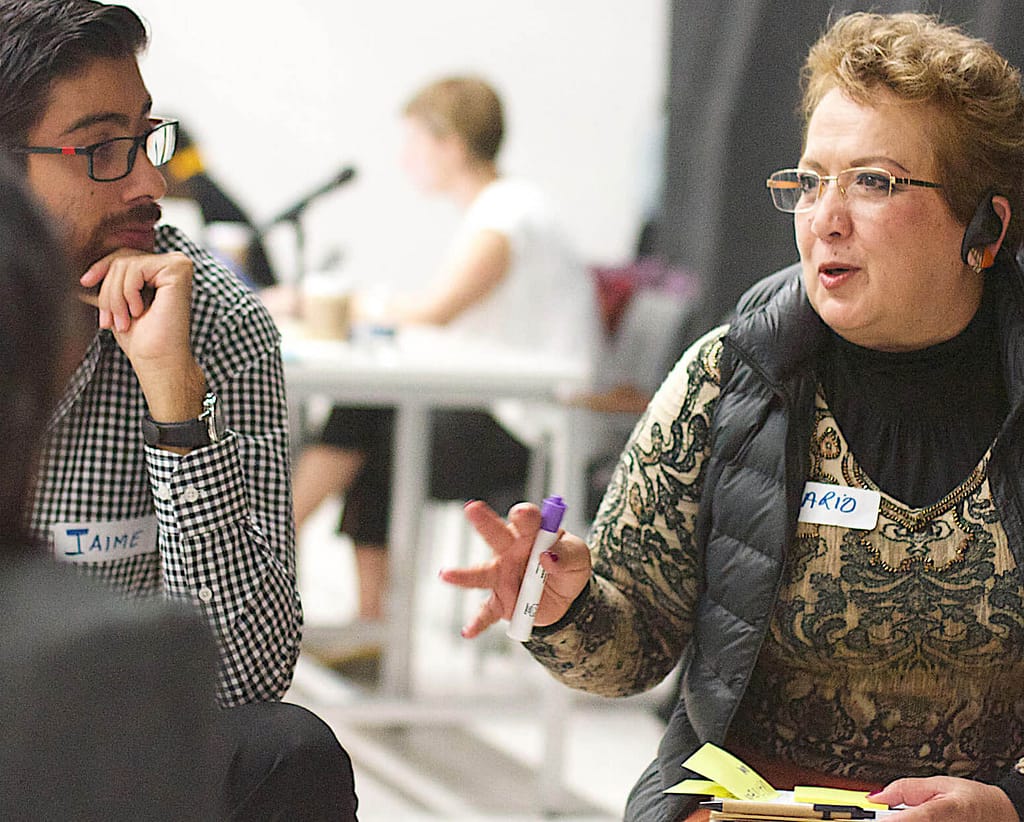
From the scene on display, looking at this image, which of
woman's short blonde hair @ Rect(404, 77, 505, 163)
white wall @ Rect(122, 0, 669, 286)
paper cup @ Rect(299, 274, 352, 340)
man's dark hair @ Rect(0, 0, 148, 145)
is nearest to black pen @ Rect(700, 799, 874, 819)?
man's dark hair @ Rect(0, 0, 148, 145)

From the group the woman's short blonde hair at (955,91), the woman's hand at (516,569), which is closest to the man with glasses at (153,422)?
the woman's hand at (516,569)

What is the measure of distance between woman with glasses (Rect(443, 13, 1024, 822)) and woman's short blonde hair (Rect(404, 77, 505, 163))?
7.69ft

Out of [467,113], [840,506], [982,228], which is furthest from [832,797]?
[467,113]

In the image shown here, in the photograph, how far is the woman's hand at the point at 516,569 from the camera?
4.42 ft

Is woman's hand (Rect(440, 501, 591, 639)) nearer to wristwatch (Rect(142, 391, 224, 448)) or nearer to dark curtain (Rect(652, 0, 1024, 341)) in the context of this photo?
wristwatch (Rect(142, 391, 224, 448))

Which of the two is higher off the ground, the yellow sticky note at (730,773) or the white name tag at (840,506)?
the white name tag at (840,506)

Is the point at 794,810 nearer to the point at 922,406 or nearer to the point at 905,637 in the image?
the point at 905,637

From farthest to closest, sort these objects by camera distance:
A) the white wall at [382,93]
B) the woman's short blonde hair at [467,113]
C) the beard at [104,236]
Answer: the white wall at [382,93] → the woman's short blonde hair at [467,113] → the beard at [104,236]

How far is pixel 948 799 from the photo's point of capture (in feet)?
4.28

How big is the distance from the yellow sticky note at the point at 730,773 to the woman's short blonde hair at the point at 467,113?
2.63 metres

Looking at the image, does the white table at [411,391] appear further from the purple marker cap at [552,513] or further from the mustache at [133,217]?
the purple marker cap at [552,513]

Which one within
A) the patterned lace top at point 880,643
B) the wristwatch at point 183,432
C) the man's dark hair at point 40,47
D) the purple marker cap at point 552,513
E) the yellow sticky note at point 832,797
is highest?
the man's dark hair at point 40,47

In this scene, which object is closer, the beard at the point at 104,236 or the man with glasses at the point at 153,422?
the man with glasses at the point at 153,422

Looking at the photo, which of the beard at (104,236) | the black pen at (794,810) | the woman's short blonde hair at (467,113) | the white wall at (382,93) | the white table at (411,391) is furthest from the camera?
the white wall at (382,93)
